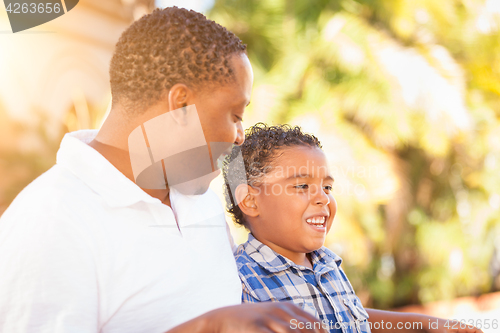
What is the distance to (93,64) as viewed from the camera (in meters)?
4.08

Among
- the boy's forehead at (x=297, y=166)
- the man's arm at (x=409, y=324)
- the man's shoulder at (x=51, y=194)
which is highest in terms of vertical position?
the boy's forehead at (x=297, y=166)

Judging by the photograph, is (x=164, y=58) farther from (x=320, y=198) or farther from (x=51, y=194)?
(x=320, y=198)

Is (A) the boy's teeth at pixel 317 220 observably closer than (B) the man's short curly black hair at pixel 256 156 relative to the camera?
Yes

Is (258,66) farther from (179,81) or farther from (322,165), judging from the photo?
(179,81)

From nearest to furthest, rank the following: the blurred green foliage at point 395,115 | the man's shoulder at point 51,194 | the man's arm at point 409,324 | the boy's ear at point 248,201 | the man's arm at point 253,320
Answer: the man's arm at point 253,320 → the man's shoulder at point 51,194 → the man's arm at point 409,324 → the boy's ear at point 248,201 → the blurred green foliage at point 395,115

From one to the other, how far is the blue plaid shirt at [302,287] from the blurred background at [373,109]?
251 cm

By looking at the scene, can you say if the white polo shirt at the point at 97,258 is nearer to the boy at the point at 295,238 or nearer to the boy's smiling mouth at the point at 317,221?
the boy at the point at 295,238

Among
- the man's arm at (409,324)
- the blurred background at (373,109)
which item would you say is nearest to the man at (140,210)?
the man's arm at (409,324)

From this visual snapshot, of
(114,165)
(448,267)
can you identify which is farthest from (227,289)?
(448,267)

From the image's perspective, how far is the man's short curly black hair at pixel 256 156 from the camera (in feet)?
5.91

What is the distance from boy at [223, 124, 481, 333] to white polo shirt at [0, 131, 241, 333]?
322mm

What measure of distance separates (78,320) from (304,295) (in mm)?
887

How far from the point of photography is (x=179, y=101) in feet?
3.91

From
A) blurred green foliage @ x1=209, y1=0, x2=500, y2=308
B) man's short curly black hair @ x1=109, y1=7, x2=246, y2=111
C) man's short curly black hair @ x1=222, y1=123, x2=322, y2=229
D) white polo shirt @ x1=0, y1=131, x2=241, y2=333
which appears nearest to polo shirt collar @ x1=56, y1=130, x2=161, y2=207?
white polo shirt @ x1=0, y1=131, x2=241, y2=333
